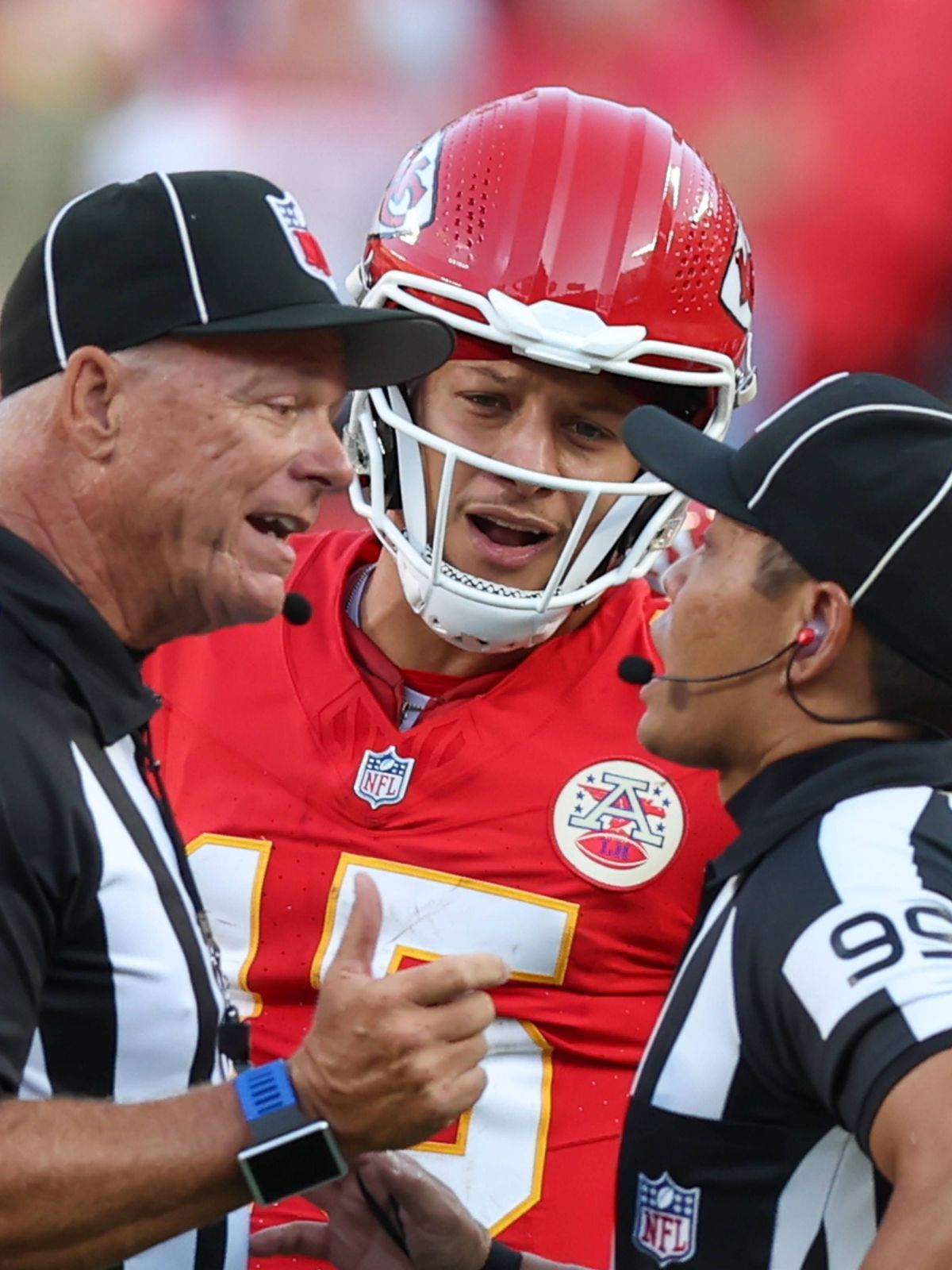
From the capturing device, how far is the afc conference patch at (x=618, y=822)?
2.28m

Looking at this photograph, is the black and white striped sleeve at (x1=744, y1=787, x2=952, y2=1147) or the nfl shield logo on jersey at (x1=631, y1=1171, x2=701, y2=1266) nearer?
the black and white striped sleeve at (x1=744, y1=787, x2=952, y2=1147)

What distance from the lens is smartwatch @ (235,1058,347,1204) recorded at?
60.9 inches

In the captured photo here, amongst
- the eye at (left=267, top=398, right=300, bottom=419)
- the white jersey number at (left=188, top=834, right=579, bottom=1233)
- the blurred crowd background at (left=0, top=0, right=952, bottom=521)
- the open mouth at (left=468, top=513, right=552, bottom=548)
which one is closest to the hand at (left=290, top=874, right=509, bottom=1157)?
the eye at (left=267, top=398, right=300, bottom=419)

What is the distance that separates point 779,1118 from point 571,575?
94cm

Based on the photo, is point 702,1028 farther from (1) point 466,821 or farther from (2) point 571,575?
(2) point 571,575

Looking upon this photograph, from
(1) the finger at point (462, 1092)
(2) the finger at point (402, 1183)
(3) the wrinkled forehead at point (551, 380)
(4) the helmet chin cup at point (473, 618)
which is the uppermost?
(3) the wrinkled forehead at point (551, 380)

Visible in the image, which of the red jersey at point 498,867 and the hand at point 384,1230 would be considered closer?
the hand at point 384,1230

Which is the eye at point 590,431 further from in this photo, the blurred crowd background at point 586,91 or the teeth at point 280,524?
the blurred crowd background at point 586,91

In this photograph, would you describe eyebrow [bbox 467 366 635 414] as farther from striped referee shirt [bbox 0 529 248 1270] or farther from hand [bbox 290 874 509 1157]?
hand [bbox 290 874 509 1157]

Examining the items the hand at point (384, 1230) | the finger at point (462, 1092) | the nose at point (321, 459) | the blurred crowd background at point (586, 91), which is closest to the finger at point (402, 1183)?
the hand at point (384, 1230)

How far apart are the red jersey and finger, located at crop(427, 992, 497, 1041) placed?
657 mm

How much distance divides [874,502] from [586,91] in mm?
3168

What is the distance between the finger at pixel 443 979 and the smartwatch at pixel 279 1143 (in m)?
0.15

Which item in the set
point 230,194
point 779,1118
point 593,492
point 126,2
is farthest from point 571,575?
point 126,2
